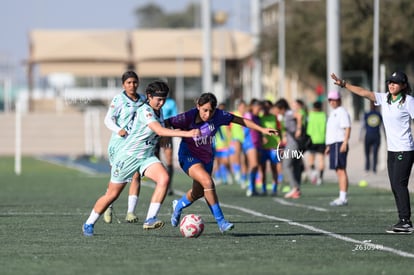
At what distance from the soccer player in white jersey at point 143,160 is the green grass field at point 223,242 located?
327 millimetres

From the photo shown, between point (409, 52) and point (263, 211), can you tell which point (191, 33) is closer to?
point (409, 52)

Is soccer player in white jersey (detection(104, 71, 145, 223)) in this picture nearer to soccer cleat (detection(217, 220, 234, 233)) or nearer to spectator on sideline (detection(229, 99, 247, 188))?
soccer cleat (detection(217, 220, 234, 233))

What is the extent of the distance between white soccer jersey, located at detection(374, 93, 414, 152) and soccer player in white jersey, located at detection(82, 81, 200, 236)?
2.82 metres

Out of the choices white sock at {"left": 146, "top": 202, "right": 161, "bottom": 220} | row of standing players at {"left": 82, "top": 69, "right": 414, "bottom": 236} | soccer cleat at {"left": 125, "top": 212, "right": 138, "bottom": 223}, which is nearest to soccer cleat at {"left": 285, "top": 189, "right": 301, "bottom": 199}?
soccer cleat at {"left": 125, "top": 212, "right": 138, "bottom": 223}

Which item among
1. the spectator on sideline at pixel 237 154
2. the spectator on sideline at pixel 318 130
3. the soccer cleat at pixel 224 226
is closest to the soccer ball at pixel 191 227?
the soccer cleat at pixel 224 226

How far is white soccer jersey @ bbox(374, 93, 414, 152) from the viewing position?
16031 millimetres

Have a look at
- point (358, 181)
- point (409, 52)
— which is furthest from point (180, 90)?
point (358, 181)

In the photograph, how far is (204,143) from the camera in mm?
15953

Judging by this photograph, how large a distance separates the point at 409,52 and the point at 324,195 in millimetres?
37072

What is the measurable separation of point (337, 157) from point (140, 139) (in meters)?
7.48

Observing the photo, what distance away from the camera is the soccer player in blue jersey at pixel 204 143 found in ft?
51.4

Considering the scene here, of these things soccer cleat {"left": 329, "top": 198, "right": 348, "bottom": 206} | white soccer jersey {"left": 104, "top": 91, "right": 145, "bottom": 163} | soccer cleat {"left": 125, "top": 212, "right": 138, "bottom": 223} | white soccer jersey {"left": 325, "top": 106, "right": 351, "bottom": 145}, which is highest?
white soccer jersey {"left": 104, "top": 91, "right": 145, "bottom": 163}

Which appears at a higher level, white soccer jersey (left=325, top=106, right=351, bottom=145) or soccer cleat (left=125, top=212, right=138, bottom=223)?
white soccer jersey (left=325, top=106, right=351, bottom=145)

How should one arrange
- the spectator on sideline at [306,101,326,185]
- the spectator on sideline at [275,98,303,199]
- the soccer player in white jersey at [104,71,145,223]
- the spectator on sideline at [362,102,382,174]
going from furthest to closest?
the spectator on sideline at [362,102,382,174], the spectator on sideline at [306,101,326,185], the spectator on sideline at [275,98,303,199], the soccer player in white jersey at [104,71,145,223]
